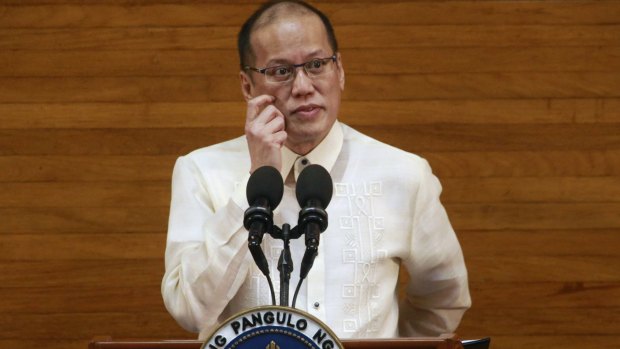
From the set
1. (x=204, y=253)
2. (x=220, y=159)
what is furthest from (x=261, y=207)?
(x=220, y=159)

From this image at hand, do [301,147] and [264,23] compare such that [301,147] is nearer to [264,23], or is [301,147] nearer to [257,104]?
[257,104]

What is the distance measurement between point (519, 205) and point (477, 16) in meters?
0.63

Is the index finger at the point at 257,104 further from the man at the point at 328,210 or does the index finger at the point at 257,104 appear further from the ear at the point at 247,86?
the ear at the point at 247,86

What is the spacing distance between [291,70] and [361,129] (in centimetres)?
107

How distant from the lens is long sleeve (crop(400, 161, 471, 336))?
3016 mm

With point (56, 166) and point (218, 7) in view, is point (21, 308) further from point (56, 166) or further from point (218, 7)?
point (218, 7)

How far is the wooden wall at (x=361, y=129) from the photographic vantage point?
393 cm

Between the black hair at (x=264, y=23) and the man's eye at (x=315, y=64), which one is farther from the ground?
the black hair at (x=264, y=23)

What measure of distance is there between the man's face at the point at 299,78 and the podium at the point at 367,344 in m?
0.80

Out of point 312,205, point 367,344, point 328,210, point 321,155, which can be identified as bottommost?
point 367,344

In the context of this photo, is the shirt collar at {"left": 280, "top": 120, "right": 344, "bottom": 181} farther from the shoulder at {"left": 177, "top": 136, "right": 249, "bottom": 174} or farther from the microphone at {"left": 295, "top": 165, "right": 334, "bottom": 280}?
the microphone at {"left": 295, "top": 165, "right": 334, "bottom": 280}

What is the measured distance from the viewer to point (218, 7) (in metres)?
3.98

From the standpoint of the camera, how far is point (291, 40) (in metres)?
2.89

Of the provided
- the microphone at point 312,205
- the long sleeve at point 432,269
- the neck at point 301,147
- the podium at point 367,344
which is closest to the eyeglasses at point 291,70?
the neck at point 301,147
